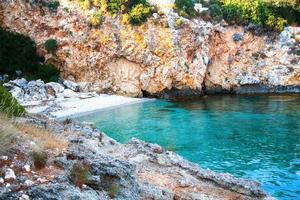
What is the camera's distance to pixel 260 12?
49.7 m

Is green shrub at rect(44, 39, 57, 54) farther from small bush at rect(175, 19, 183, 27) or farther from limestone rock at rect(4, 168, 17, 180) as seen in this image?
limestone rock at rect(4, 168, 17, 180)

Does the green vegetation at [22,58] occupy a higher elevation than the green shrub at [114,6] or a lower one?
lower

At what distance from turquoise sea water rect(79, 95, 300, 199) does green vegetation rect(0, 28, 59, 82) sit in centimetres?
1024

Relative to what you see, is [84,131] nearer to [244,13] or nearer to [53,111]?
[53,111]

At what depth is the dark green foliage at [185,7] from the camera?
46875 mm

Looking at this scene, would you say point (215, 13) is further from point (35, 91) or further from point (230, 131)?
point (230, 131)

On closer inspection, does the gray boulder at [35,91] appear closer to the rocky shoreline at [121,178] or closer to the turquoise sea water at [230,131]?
the turquoise sea water at [230,131]

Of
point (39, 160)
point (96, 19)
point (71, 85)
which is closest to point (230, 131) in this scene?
→ point (71, 85)

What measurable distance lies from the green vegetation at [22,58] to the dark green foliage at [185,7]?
44.7 ft

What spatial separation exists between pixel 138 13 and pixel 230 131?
2114 cm

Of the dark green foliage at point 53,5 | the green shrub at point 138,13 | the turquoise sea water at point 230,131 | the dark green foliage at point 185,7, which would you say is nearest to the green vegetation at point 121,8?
the green shrub at point 138,13

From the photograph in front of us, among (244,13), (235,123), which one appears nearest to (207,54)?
(244,13)

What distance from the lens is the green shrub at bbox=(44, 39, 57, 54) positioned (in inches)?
1729

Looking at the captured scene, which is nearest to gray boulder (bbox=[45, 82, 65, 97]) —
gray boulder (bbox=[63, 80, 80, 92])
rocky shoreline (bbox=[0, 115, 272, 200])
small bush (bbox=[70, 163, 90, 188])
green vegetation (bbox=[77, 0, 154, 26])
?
gray boulder (bbox=[63, 80, 80, 92])
